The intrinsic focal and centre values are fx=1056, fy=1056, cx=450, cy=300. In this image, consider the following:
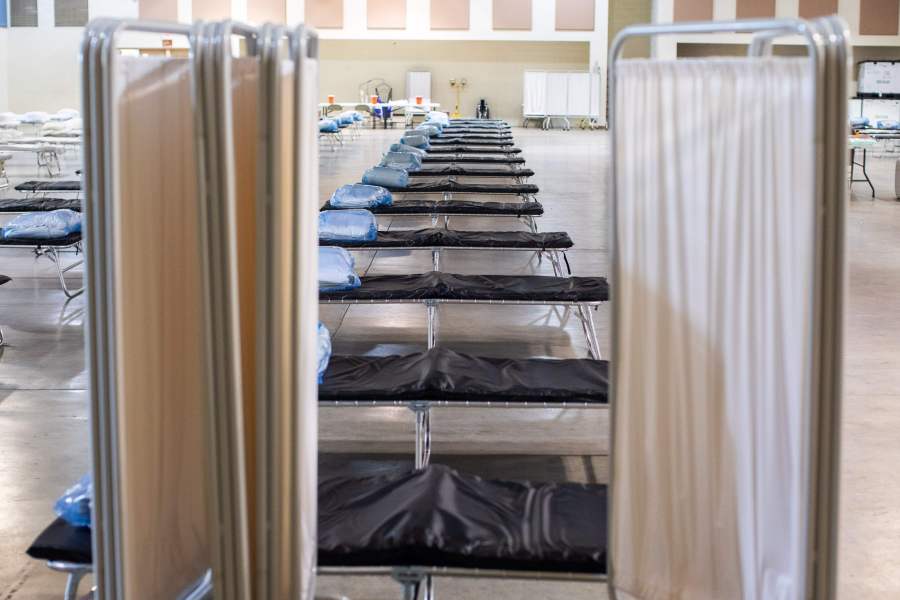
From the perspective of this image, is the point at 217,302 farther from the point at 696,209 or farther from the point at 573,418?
the point at 573,418

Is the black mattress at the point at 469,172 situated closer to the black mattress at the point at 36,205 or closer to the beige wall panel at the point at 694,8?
the black mattress at the point at 36,205

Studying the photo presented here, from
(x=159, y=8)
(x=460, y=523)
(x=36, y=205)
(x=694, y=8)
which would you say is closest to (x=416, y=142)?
(x=36, y=205)

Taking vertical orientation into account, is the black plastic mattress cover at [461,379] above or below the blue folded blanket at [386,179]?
below

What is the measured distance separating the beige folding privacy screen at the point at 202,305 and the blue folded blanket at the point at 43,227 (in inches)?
158

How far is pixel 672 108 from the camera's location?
1.64m

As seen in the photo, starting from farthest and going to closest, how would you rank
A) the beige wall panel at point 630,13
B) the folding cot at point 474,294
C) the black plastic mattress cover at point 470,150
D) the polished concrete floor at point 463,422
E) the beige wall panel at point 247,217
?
the beige wall panel at point 630,13, the black plastic mattress cover at point 470,150, the folding cot at point 474,294, the polished concrete floor at point 463,422, the beige wall panel at point 247,217

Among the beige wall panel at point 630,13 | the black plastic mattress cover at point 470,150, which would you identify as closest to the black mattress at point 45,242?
the black plastic mattress cover at point 470,150

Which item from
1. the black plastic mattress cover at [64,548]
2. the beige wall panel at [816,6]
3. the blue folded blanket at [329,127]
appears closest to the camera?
the black plastic mattress cover at [64,548]

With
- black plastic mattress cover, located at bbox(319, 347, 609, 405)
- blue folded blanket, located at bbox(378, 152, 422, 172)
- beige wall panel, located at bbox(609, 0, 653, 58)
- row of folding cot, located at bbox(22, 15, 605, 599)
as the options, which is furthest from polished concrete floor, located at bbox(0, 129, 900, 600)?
beige wall panel, located at bbox(609, 0, 653, 58)

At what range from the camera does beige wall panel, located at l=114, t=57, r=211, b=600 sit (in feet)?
5.28

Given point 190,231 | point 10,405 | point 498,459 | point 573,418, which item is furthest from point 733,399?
point 10,405

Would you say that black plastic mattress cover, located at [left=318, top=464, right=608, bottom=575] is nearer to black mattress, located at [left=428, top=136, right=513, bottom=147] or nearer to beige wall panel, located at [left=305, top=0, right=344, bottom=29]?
black mattress, located at [left=428, top=136, right=513, bottom=147]

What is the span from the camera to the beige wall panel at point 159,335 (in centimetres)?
161

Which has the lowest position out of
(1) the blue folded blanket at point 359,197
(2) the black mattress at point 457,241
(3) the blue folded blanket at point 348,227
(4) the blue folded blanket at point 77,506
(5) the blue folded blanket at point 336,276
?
(4) the blue folded blanket at point 77,506
